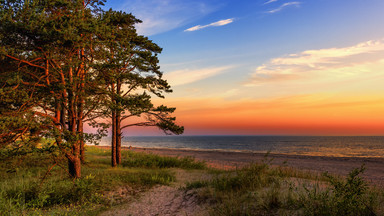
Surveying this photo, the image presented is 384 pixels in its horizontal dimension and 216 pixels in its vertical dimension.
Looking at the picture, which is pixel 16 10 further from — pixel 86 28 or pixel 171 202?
pixel 171 202

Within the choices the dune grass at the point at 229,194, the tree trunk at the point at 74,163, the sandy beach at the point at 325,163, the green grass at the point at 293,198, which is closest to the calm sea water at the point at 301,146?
the sandy beach at the point at 325,163

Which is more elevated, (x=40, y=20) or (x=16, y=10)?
(x=16, y=10)

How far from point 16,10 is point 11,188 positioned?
7329 millimetres

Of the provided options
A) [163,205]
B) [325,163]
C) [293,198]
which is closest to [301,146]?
[325,163]

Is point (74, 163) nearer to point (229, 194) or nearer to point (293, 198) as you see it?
point (229, 194)

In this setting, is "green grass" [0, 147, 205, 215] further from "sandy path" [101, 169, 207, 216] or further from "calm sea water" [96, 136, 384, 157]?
"calm sea water" [96, 136, 384, 157]

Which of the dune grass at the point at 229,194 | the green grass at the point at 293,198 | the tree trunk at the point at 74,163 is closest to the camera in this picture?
Answer: the green grass at the point at 293,198

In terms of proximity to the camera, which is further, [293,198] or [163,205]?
[163,205]

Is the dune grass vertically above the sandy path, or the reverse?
the dune grass

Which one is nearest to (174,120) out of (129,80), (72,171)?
(129,80)

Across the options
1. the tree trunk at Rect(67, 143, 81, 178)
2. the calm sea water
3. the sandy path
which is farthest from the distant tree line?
the calm sea water

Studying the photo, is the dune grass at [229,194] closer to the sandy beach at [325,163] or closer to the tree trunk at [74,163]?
the tree trunk at [74,163]

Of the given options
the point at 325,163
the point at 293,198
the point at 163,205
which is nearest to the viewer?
the point at 293,198

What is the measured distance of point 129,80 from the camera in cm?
1670
